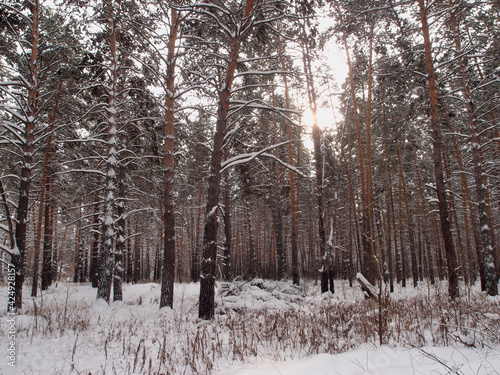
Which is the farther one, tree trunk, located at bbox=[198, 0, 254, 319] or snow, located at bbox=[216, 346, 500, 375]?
tree trunk, located at bbox=[198, 0, 254, 319]

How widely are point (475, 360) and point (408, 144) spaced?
1883 centimetres

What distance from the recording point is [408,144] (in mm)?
18734

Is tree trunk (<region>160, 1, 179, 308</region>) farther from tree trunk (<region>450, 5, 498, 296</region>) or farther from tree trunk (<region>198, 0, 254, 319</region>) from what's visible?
tree trunk (<region>450, 5, 498, 296</region>)

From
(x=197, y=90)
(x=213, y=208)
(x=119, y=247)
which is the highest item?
(x=197, y=90)

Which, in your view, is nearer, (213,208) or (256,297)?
(213,208)

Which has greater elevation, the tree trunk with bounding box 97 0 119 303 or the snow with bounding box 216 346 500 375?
the tree trunk with bounding box 97 0 119 303

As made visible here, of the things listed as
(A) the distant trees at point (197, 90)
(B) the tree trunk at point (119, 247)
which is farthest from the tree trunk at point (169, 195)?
(B) the tree trunk at point (119, 247)

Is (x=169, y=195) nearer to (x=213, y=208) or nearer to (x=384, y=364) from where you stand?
(x=213, y=208)

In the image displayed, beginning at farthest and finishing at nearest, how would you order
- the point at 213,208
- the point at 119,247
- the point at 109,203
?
the point at 119,247, the point at 109,203, the point at 213,208

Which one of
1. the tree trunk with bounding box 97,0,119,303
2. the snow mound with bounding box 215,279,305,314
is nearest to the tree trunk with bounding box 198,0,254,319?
the snow mound with bounding box 215,279,305,314

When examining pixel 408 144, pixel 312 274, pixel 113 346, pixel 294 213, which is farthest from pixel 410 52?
pixel 312 274

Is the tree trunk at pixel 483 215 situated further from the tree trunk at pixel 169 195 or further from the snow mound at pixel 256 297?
the tree trunk at pixel 169 195

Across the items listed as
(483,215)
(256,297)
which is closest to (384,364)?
(256,297)

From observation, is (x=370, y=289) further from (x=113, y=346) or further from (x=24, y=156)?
(x=24, y=156)
